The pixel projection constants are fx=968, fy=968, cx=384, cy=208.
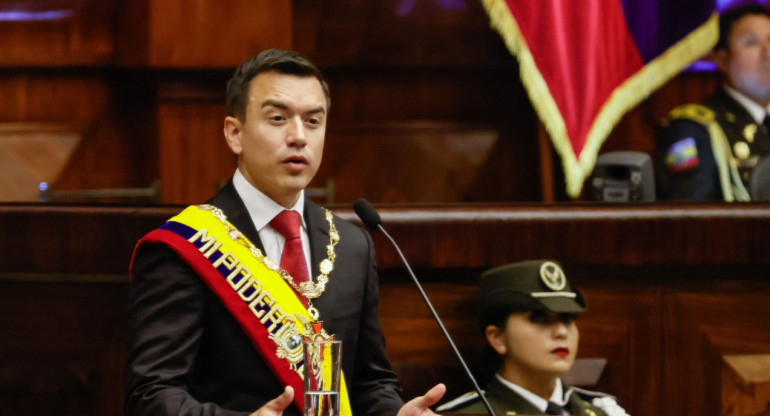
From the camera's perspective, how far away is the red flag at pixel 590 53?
8.09 ft

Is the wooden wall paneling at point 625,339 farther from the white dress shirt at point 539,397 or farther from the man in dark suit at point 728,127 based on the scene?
the man in dark suit at point 728,127

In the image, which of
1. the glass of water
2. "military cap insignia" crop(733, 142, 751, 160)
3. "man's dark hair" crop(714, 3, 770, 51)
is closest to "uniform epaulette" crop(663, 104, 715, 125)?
"military cap insignia" crop(733, 142, 751, 160)

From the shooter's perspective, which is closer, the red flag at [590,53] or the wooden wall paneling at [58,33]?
the red flag at [590,53]

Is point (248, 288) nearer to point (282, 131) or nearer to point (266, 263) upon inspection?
point (266, 263)

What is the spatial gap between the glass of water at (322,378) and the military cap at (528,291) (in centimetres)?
77

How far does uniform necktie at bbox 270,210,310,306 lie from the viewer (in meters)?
1.25

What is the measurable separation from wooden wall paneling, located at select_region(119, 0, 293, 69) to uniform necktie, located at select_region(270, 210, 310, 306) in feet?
5.26

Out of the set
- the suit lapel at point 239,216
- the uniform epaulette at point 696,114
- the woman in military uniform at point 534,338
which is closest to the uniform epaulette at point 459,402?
the woman in military uniform at point 534,338

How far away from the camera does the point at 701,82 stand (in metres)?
3.24

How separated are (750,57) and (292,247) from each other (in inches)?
74.9

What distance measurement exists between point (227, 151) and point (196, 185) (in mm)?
137

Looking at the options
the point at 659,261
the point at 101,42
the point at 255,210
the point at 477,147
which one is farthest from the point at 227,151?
the point at 255,210

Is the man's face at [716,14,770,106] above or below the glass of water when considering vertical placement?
above

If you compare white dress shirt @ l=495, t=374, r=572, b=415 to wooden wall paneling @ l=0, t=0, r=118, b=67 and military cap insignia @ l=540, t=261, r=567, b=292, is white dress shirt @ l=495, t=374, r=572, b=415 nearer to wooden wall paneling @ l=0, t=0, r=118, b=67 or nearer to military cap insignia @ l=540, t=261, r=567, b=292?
military cap insignia @ l=540, t=261, r=567, b=292
